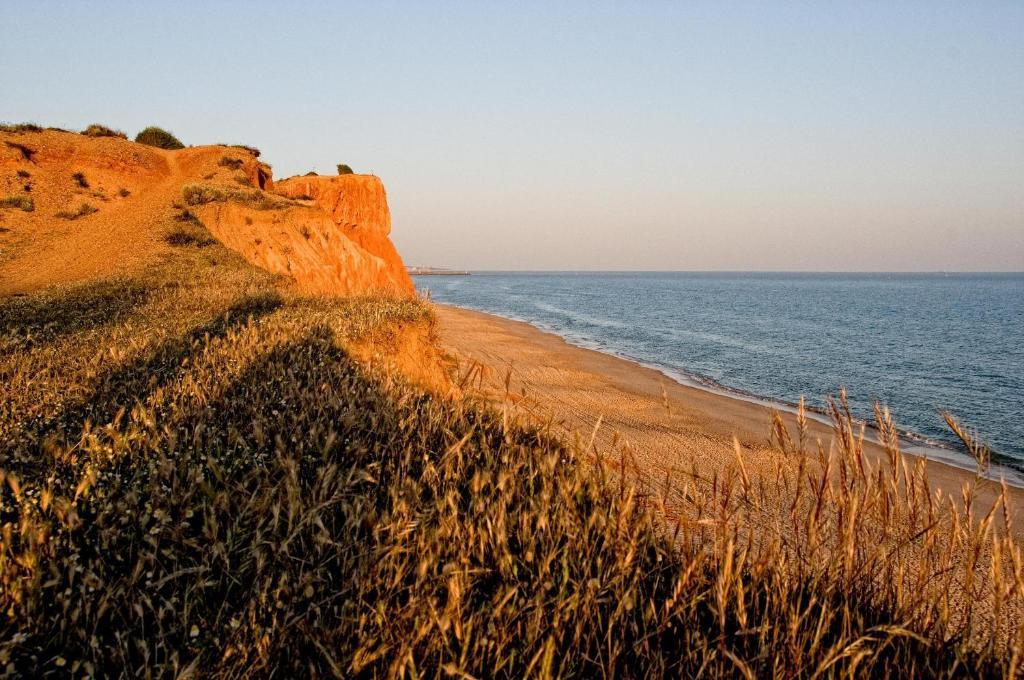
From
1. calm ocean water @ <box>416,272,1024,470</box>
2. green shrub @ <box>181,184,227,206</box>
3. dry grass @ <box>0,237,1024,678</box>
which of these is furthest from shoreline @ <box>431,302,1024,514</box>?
green shrub @ <box>181,184,227,206</box>

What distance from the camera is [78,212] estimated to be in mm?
24109

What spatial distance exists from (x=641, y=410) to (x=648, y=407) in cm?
59

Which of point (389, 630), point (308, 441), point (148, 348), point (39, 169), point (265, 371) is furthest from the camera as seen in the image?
point (39, 169)

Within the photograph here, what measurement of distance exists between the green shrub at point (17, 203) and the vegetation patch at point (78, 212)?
1028 millimetres

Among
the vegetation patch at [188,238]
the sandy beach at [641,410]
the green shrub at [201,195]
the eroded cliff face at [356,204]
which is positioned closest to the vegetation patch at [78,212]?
the green shrub at [201,195]

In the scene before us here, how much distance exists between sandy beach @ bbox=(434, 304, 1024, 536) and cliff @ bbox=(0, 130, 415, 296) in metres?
6.01

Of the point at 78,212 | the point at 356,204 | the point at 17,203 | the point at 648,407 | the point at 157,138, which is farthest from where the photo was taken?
the point at 157,138

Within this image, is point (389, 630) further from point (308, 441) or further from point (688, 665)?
point (308, 441)

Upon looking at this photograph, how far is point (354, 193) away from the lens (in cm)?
3403

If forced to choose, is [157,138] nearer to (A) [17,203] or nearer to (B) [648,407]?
(A) [17,203]

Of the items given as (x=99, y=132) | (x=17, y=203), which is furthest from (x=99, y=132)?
(x=17, y=203)

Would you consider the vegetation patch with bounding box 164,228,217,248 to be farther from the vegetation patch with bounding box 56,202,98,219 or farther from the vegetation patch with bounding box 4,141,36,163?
the vegetation patch with bounding box 4,141,36,163

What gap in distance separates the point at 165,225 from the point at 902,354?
37991mm

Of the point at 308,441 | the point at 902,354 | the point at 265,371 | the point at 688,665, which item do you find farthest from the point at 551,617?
the point at 902,354
